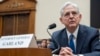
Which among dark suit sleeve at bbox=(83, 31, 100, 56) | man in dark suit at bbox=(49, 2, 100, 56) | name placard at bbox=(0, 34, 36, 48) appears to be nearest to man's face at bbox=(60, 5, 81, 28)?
man in dark suit at bbox=(49, 2, 100, 56)

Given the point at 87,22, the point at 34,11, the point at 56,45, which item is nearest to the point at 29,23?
the point at 34,11

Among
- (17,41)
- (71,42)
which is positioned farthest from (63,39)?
(17,41)

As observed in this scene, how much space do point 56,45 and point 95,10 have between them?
503 centimetres

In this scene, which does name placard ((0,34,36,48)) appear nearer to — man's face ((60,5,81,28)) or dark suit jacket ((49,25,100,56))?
dark suit jacket ((49,25,100,56))

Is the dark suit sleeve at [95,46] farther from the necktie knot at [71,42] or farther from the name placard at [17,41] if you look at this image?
the name placard at [17,41]

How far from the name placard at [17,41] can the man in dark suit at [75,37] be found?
0.33 m

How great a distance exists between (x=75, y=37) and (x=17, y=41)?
57 centimetres

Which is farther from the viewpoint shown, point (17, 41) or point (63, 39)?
point (63, 39)

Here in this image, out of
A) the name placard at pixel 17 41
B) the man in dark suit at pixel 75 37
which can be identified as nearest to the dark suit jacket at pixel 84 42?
the man in dark suit at pixel 75 37

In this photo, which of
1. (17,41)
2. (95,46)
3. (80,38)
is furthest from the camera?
(80,38)

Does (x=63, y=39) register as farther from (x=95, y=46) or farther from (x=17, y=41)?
(x=17, y=41)

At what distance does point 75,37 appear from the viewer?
2.38 metres

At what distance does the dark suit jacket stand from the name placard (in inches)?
12.9

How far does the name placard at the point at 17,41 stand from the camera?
1970 mm
